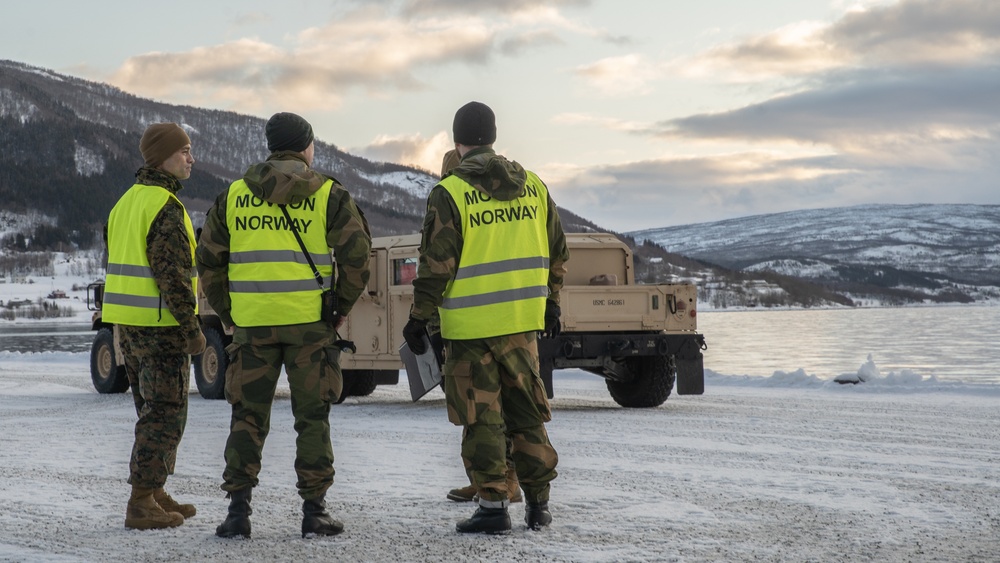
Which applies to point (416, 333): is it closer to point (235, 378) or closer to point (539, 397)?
point (539, 397)

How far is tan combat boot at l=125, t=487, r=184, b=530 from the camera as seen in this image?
5.44 m

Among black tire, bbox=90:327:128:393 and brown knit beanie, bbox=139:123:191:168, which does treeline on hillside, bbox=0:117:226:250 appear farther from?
brown knit beanie, bbox=139:123:191:168

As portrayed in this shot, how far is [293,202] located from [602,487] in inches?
105

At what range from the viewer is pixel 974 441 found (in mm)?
9312

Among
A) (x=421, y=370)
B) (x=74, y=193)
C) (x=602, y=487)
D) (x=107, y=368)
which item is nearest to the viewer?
(x=421, y=370)

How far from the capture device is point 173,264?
221 inches

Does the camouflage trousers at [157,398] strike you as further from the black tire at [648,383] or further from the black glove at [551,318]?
the black tire at [648,383]

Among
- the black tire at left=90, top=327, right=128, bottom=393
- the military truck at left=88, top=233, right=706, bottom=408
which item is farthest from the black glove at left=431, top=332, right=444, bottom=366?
the black tire at left=90, top=327, right=128, bottom=393

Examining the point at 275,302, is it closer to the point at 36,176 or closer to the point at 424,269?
the point at 424,269

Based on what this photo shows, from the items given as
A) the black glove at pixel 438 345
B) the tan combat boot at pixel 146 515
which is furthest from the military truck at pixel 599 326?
the tan combat boot at pixel 146 515

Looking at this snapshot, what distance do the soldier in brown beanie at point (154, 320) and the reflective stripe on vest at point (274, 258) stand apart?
0.43 metres

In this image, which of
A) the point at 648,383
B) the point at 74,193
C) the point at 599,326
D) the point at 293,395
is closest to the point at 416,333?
the point at 293,395

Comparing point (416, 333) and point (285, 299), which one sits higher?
point (285, 299)

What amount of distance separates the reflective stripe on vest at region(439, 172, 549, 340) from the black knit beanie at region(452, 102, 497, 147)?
251 mm
